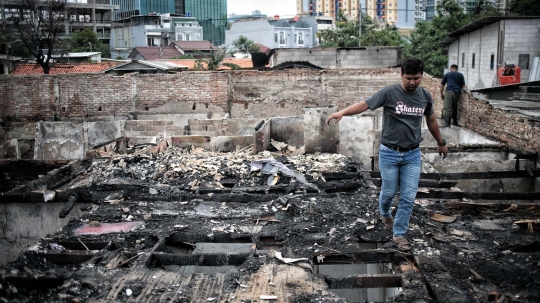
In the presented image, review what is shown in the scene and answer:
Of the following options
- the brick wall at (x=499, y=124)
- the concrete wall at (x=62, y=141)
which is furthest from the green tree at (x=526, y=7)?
the concrete wall at (x=62, y=141)

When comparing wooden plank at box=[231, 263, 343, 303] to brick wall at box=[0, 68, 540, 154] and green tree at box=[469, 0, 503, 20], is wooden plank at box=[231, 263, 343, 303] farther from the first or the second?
green tree at box=[469, 0, 503, 20]

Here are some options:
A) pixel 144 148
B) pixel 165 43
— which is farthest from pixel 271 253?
pixel 165 43

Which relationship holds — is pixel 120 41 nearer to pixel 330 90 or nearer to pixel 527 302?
pixel 330 90

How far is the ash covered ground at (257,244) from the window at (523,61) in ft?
57.6

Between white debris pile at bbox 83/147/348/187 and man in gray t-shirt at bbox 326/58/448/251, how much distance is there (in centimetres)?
304

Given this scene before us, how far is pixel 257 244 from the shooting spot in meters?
5.02

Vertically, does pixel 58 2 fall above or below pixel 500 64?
above

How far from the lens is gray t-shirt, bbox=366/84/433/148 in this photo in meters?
4.68

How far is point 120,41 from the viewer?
61469 mm

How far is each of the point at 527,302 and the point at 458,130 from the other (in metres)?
8.85

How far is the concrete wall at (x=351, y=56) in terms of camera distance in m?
21.9

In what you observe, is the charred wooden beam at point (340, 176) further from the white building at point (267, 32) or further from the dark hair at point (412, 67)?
the white building at point (267, 32)

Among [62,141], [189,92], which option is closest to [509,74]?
[189,92]

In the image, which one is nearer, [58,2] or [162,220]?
[162,220]
